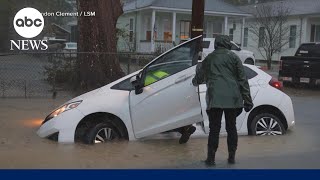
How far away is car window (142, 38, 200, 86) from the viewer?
Result: 7.43m

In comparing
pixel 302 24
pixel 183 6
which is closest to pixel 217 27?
pixel 183 6

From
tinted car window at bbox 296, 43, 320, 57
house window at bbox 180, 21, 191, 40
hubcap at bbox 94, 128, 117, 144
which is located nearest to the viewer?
hubcap at bbox 94, 128, 117, 144

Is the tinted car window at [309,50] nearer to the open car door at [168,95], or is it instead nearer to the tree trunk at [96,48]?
the tree trunk at [96,48]

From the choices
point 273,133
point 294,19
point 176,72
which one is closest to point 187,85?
point 176,72

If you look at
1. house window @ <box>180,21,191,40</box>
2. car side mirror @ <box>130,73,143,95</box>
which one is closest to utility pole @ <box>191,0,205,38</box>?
car side mirror @ <box>130,73,143,95</box>

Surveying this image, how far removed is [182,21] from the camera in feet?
106

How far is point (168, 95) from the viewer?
7348mm

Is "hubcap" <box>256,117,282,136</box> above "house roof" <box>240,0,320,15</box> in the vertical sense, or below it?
below

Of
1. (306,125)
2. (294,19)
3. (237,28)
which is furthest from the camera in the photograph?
(237,28)

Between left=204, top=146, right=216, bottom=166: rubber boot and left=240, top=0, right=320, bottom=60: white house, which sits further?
left=240, top=0, right=320, bottom=60: white house

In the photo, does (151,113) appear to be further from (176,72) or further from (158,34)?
(158,34)

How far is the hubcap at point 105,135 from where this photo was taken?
7645 mm

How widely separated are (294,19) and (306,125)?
25.8m

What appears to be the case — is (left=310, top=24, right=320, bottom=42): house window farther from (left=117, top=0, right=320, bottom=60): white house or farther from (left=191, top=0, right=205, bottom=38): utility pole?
(left=191, top=0, right=205, bottom=38): utility pole
